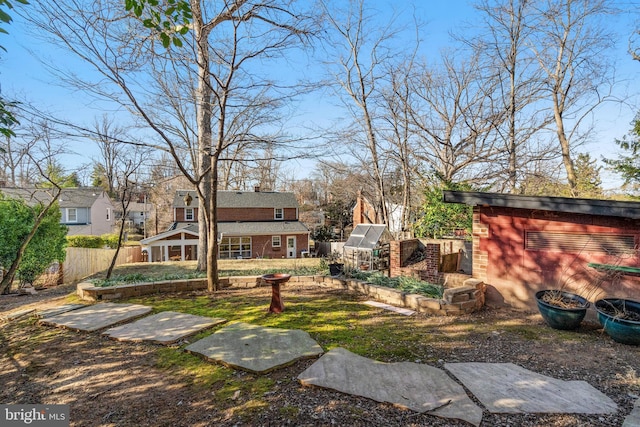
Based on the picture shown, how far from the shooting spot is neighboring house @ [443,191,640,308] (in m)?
4.73

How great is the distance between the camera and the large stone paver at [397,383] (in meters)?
2.49

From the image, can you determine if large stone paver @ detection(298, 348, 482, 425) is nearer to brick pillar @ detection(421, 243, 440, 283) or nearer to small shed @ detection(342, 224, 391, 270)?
brick pillar @ detection(421, 243, 440, 283)

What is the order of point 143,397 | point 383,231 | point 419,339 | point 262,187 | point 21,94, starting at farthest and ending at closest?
point 262,187, point 383,231, point 21,94, point 419,339, point 143,397

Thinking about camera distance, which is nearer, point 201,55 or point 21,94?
point 21,94

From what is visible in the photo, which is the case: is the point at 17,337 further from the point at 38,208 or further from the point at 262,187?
the point at 262,187

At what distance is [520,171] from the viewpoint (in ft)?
40.1

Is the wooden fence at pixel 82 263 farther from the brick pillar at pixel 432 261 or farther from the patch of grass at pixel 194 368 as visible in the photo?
the brick pillar at pixel 432 261

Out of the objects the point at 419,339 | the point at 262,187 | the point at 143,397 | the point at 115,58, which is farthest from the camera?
the point at 262,187

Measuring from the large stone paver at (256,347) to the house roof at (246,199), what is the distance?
21.0 metres

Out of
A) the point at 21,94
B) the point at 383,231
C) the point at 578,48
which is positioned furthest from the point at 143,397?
the point at 578,48

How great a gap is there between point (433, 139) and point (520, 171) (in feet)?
11.8

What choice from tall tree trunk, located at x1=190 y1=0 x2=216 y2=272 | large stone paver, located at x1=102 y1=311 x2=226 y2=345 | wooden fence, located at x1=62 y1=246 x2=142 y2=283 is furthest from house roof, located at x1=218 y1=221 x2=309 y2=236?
large stone paver, located at x1=102 y1=311 x2=226 y2=345

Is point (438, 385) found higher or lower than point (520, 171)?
lower

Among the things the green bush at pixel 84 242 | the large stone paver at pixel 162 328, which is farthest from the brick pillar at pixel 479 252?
the green bush at pixel 84 242
